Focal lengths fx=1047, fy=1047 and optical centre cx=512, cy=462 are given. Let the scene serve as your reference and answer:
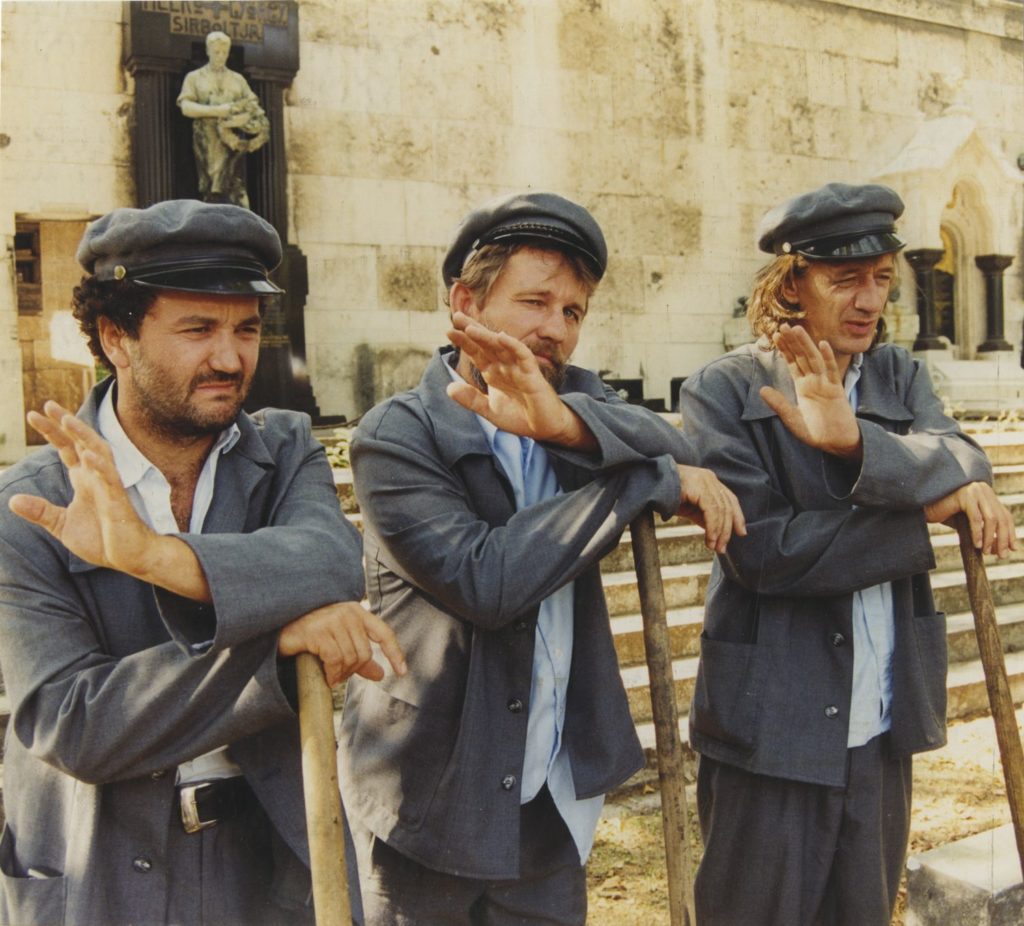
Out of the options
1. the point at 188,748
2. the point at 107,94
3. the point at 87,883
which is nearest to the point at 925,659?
the point at 188,748

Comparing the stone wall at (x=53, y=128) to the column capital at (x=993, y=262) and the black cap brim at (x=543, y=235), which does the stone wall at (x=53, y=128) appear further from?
the column capital at (x=993, y=262)

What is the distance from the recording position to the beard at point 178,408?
2.00 metres

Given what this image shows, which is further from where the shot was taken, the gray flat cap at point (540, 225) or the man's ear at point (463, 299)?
the man's ear at point (463, 299)

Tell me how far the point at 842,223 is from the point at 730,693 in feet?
3.98

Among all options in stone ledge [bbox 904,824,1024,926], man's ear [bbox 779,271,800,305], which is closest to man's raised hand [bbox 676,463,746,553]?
man's ear [bbox 779,271,800,305]

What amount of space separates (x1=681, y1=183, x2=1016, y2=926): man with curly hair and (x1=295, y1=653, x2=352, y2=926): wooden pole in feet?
3.73

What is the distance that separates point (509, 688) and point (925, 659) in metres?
1.14

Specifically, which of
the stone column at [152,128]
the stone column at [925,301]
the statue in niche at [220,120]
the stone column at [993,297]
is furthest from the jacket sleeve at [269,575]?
the stone column at [993,297]

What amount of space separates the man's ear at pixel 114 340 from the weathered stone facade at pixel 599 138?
7443mm

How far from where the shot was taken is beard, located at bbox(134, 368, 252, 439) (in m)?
2.00

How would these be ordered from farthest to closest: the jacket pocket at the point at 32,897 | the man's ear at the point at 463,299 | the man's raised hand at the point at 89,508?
the man's ear at the point at 463,299
the jacket pocket at the point at 32,897
the man's raised hand at the point at 89,508

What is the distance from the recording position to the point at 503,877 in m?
1.99

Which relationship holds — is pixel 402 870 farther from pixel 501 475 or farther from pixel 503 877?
pixel 501 475

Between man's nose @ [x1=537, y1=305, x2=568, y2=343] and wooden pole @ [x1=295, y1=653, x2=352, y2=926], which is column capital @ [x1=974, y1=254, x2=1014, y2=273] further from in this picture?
wooden pole @ [x1=295, y1=653, x2=352, y2=926]
